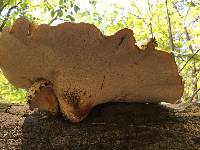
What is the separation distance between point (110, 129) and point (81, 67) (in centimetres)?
Answer: 41

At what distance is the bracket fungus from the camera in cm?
146

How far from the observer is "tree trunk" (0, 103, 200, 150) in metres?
1.61

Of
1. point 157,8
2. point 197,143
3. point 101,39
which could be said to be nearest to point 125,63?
point 101,39

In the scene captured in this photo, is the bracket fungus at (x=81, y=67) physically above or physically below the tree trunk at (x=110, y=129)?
above

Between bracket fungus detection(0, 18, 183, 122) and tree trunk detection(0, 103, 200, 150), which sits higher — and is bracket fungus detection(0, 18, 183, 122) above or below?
above

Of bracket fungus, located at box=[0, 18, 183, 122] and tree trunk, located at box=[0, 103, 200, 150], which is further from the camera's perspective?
tree trunk, located at box=[0, 103, 200, 150]

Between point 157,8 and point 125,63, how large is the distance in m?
10.0

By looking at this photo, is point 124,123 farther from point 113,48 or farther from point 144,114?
point 113,48

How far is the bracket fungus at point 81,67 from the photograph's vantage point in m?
1.46

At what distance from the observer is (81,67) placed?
5.18ft

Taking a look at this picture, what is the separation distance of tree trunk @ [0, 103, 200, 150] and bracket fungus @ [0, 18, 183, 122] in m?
0.07

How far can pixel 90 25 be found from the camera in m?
1.39

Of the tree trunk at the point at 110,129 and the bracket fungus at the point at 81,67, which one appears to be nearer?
the bracket fungus at the point at 81,67

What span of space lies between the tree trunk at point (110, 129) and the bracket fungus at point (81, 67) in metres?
0.07
